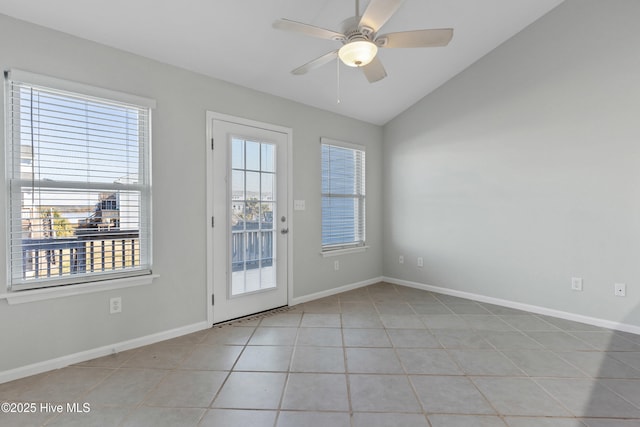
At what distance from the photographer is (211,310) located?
3.08m

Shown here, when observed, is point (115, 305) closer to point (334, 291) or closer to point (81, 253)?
point (81, 253)

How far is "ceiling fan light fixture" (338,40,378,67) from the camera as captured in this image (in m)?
1.93

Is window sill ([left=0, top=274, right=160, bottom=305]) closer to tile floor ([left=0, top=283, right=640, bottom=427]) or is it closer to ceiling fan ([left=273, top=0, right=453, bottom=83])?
tile floor ([left=0, top=283, right=640, bottom=427])

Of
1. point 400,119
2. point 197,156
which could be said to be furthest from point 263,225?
point 400,119

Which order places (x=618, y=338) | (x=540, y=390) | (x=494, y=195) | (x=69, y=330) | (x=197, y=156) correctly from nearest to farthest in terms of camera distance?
(x=540, y=390) → (x=69, y=330) → (x=618, y=338) → (x=197, y=156) → (x=494, y=195)

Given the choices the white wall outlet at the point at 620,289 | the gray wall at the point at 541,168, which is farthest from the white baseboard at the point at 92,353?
the white wall outlet at the point at 620,289

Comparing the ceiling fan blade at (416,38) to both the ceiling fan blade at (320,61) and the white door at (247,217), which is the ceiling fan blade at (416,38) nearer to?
the ceiling fan blade at (320,61)

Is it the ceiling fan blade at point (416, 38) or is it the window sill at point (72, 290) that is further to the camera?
the window sill at point (72, 290)

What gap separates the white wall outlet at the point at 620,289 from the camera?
296cm

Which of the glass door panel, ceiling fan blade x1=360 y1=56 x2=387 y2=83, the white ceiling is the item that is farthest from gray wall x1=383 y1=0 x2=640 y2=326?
the glass door panel

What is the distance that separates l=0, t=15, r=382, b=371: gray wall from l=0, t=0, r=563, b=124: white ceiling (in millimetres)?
134

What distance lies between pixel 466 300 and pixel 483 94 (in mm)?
2559

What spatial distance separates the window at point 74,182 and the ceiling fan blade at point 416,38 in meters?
2.00

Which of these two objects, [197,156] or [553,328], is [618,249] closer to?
[553,328]
